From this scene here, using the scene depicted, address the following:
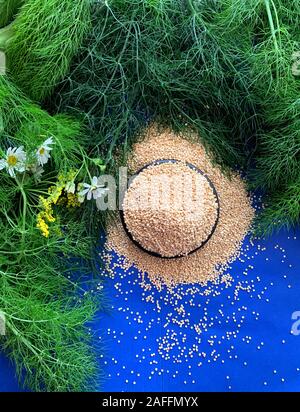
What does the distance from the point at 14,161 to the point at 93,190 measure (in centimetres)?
21

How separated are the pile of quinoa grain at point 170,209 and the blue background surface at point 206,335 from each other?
4.8 inches

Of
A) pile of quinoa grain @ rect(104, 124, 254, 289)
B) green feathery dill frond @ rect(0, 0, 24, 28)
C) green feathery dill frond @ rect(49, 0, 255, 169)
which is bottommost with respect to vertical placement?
pile of quinoa grain @ rect(104, 124, 254, 289)

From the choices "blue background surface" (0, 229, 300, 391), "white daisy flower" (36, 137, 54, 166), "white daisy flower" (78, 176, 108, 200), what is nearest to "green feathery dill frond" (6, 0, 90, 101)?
"white daisy flower" (36, 137, 54, 166)

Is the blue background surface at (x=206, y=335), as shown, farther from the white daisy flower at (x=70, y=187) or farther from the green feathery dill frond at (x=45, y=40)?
the green feathery dill frond at (x=45, y=40)

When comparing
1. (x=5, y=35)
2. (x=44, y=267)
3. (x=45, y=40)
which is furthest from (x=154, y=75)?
(x=44, y=267)

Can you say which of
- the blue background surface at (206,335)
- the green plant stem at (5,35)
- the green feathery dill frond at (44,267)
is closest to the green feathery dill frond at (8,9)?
the green plant stem at (5,35)

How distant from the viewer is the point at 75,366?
162 cm

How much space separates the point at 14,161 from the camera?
1.60 m

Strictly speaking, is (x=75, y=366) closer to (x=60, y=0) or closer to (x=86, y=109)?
(x=86, y=109)

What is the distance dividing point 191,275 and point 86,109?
515 millimetres

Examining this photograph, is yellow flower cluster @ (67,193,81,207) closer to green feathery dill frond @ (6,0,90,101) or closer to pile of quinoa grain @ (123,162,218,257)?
pile of quinoa grain @ (123,162,218,257)

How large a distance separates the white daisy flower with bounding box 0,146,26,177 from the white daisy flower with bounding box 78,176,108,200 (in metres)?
0.16

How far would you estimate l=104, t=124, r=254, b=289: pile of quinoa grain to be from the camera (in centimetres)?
175
